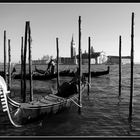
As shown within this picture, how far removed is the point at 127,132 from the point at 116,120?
1.87 m

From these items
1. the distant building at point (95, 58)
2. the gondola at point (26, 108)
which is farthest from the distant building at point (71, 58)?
the gondola at point (26, 108)

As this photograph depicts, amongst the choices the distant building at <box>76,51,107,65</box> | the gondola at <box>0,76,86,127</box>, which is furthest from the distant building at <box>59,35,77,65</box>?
the gondola at <box>0,76,86,127</box>

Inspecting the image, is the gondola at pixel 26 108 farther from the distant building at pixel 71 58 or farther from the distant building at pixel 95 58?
→ the distant building at pixel 71 58

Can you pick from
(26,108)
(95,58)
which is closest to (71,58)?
(95,58)

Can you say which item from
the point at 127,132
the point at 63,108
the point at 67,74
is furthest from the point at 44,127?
the point at 67,74

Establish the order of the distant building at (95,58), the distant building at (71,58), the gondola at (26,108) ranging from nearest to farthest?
the gondola at (26,108), the distant building at (95,58), the distant building at (71,58)

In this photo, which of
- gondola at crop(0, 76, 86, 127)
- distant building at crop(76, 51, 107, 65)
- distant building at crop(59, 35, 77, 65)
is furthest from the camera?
distant building at crop(59, 35, 77, 65)

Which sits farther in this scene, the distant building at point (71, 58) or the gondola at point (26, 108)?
the distant building at point (71, 58)

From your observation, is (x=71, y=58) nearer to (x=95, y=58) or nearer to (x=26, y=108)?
(x=95, y=58)

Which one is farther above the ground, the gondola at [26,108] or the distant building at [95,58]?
the distant building at [95,58]

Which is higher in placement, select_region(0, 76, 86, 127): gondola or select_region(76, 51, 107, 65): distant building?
select_region(76, 51, 107, 65): distant building

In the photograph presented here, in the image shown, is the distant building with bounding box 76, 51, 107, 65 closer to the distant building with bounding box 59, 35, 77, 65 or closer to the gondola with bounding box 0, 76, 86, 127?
the distant building with bounding box 59, 35, 77, 65

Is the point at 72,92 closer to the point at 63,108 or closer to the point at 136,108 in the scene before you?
the point at 63,108

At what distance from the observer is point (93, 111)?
13195 millimetres
